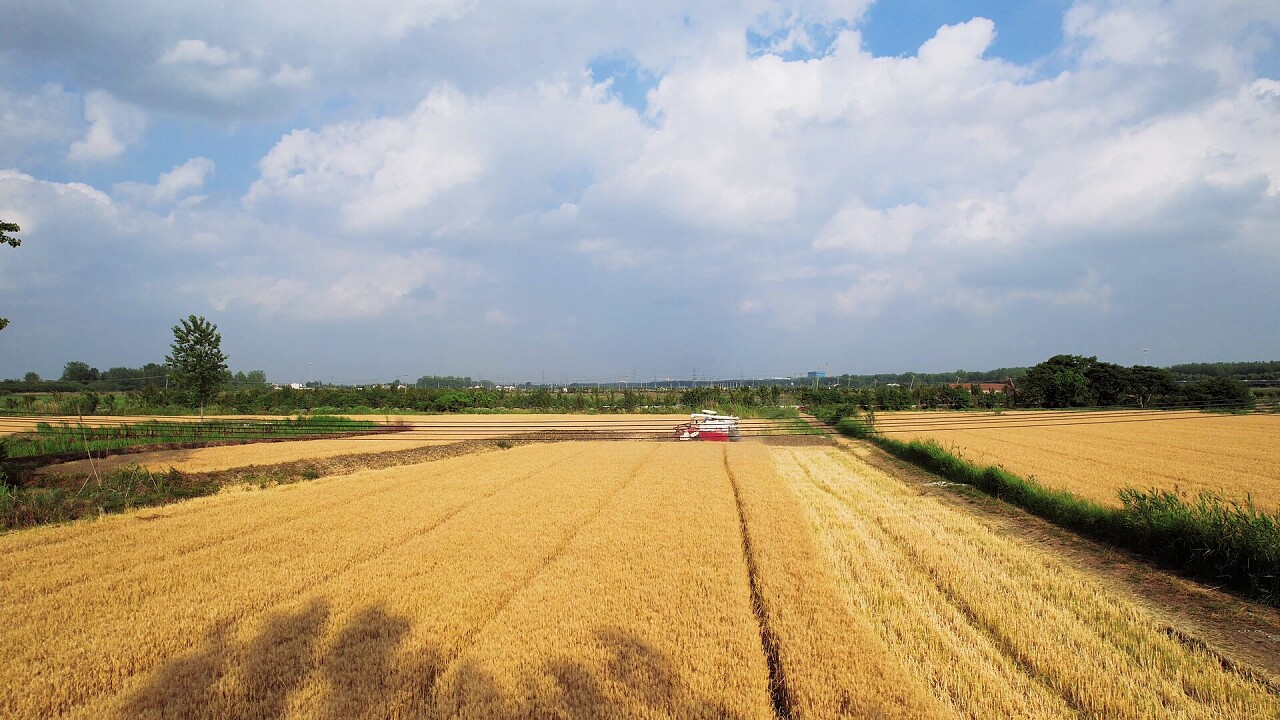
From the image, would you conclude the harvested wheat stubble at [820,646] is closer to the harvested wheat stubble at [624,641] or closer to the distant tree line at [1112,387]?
the harvested wheat stubble at [624,641]

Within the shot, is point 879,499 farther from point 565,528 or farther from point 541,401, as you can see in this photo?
point 541,401

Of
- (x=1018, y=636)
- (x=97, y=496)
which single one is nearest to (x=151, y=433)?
(x=97, y=496)

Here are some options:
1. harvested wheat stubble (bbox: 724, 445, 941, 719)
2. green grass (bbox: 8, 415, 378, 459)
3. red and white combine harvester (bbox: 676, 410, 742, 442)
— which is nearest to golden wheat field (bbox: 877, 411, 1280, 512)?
harvested wheat stubble (bbox: 724, 445, 941, 719)

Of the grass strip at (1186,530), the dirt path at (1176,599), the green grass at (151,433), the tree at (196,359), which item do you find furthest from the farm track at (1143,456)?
the tree at (196,359)

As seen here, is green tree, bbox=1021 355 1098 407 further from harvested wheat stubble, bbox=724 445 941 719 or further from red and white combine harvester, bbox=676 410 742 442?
harvested wheat stubble, bbox=724 445 941 719

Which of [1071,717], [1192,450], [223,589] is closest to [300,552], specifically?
[223,589]

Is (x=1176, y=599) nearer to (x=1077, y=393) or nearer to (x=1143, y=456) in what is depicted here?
(x=1143, y=456)
